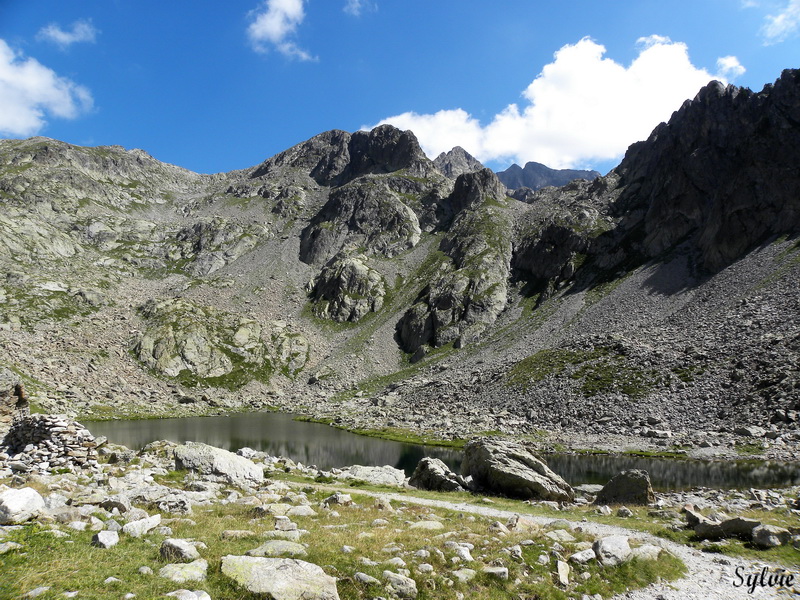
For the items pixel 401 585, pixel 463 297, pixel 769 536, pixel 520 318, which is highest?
pixel 463 297

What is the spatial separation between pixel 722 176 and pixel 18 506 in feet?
589

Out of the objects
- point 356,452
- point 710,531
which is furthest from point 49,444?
point 356,452

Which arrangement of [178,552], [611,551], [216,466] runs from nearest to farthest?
1. [178,552]
2. [611,551]
3. [216,466]

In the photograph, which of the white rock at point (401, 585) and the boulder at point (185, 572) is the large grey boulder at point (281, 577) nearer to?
the boulder at point (185, 572)

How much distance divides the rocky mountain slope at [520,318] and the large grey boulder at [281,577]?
6005 cm

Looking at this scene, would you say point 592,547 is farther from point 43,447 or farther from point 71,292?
point 71,292

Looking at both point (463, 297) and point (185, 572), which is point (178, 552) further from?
point (463, 297)

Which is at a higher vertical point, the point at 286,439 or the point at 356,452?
the point at 356,452

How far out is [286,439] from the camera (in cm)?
7581

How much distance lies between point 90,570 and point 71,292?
178319 mm

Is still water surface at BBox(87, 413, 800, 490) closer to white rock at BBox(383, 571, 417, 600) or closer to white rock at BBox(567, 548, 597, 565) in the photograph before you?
white rock at BBox(567, 548, 597, 565)

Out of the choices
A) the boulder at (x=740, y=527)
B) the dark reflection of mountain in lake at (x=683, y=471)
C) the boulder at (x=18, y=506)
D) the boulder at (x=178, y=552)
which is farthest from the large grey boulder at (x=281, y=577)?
the dark reflection of mountain in lake at (x=683, y=471)

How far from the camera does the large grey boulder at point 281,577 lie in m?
10.6

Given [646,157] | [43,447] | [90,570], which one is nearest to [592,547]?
[90,570]
